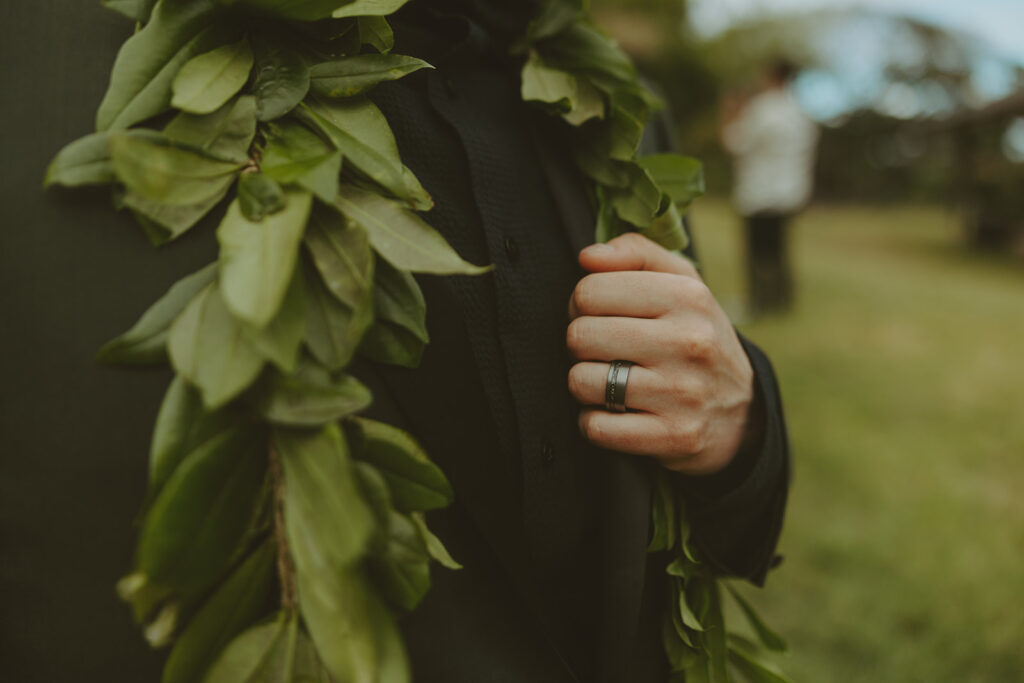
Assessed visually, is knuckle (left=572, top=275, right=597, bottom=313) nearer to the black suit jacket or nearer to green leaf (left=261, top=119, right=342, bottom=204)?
the black suit jacket

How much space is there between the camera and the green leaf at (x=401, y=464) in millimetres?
630

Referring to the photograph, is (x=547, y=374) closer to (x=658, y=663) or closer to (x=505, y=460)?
(x=505, y=460)

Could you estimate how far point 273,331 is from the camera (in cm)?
55

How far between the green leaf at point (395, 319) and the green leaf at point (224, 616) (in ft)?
0.66

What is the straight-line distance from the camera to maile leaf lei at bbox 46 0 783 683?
55cm

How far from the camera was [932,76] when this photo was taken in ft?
75.7

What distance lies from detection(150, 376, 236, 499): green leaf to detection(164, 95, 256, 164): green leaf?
22cm

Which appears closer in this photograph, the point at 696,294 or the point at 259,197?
the point at 259,197

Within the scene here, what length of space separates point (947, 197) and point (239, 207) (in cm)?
2040

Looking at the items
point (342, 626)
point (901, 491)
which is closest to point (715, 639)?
point (342, 626)

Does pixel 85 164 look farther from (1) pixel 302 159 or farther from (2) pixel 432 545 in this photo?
(2) pixel 432 545

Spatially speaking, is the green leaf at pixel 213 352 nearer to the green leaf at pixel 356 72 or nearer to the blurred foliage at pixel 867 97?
the green leaf at pixel 356 72

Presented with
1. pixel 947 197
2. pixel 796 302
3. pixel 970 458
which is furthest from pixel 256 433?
pixel 947 197

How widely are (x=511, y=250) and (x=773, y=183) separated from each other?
633cm
